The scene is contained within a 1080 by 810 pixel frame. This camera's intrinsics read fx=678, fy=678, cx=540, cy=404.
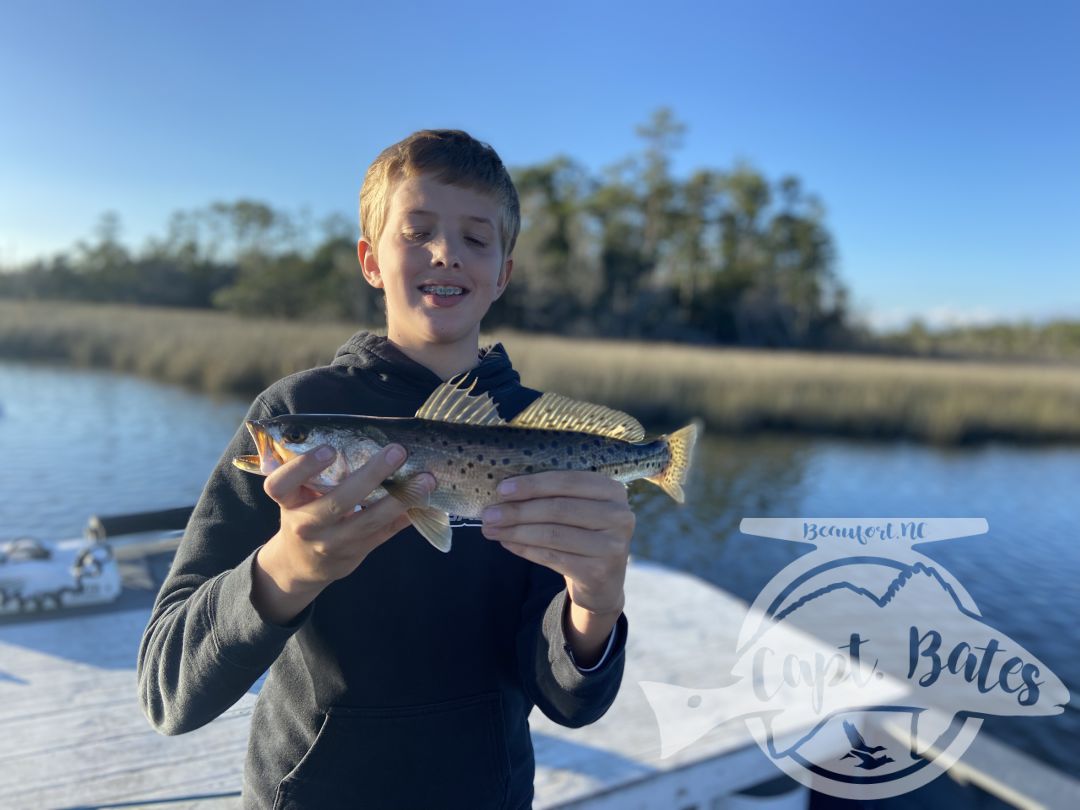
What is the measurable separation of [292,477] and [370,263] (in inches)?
43.1

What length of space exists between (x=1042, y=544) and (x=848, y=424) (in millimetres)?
9847

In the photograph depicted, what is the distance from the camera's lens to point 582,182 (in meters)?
55.7

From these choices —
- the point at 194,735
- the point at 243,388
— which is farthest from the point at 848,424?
the point at 194,735

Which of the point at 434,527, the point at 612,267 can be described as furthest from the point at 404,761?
the point at 612,267

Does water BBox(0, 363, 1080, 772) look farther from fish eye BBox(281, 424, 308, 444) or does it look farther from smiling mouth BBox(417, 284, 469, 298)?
fish eye BBox(281, 424, 308, 444)

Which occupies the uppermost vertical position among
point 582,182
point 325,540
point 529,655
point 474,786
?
point 582,182

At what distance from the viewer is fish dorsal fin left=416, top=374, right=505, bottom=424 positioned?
200cm

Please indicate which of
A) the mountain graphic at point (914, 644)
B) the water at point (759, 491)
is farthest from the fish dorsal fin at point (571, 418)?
the water at point (759, 491)

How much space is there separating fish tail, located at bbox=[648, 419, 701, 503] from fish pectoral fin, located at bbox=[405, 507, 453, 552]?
834 mm

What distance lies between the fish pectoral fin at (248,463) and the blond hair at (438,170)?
34.5 inches

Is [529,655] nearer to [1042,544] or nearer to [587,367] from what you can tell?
[1042,544]

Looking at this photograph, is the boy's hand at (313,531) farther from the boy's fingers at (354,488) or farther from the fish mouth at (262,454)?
the fish mouth at (262,454)

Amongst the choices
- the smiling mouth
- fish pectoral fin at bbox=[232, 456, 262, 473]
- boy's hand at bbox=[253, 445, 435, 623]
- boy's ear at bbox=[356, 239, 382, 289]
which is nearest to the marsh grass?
boy's ear at bbox=[356, 239, 382, 289]

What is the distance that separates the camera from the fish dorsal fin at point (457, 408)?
1995 millimetres
